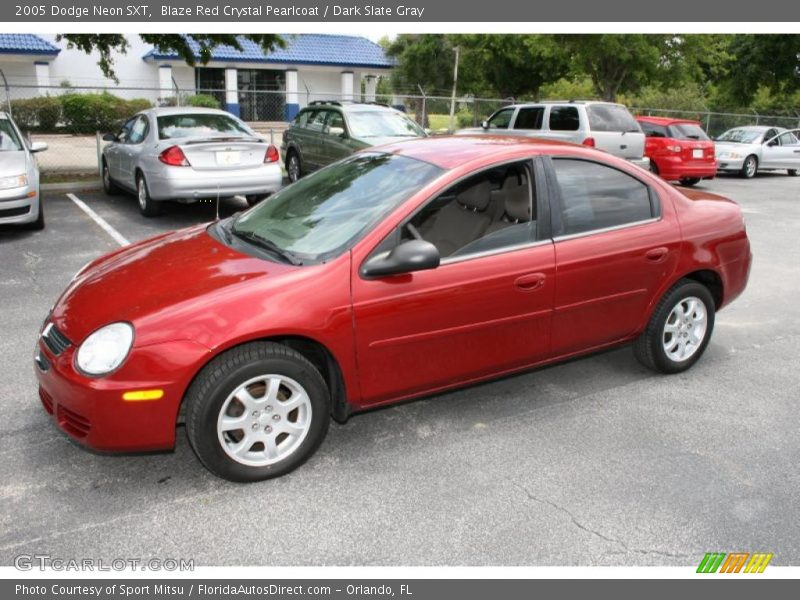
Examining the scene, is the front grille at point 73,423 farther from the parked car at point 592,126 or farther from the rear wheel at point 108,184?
the parked car at point 592,126

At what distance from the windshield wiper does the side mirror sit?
1.23ft

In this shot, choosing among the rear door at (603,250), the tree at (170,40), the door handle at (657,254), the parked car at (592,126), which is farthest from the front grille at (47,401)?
the parked car at (592,126)

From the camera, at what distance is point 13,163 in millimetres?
8625

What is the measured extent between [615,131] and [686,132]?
2.81 m

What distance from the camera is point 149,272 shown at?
3.74 metres

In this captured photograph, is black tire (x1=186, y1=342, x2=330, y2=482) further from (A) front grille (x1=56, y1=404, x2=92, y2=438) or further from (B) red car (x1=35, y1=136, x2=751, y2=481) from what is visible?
(A) front grille (x1=56, y1=404, x2=92, y2=438)

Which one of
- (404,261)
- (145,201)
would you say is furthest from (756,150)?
(404,261)

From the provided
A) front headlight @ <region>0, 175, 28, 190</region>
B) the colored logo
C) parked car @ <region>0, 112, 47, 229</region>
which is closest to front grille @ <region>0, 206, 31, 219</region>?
parked car @ <region>0, 112, 47, 229</region>

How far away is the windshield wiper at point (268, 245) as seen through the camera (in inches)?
144

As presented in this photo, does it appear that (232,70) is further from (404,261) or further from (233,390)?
(233,390)

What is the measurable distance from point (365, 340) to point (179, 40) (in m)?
11.4

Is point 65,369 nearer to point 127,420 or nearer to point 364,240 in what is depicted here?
point 127,420

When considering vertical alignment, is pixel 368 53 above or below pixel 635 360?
above

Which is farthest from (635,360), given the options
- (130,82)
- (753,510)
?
(130,82)
